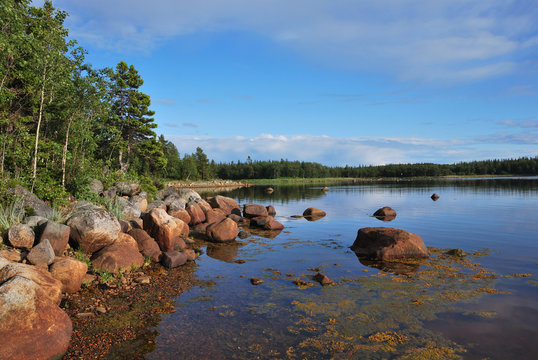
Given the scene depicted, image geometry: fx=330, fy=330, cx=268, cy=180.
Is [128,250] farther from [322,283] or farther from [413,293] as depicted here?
[413,293]

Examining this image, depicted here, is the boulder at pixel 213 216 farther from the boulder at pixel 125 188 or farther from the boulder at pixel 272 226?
the boulder at pixel 125 188

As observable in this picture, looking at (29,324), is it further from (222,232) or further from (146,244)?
(222,232)

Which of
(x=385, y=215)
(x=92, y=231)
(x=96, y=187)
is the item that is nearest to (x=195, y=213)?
(x=96, y=187)

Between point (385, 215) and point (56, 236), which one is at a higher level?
point (56, 236)

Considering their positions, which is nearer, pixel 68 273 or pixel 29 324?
pixel 29 324

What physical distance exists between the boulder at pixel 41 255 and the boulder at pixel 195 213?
14.3m

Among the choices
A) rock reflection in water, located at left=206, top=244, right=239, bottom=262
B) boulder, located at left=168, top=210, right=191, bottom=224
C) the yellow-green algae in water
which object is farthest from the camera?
boulder, located at left=168, top=210, right=191, bottom=224

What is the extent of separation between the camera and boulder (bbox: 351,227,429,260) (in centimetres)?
1541

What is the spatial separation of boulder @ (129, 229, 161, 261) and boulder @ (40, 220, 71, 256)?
10.2 feet

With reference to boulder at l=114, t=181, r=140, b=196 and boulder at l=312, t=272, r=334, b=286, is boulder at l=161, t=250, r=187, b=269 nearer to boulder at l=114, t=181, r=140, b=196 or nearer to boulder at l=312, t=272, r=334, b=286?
boulder at l=312, t=272, r=334, b=286

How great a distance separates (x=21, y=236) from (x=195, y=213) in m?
14.3

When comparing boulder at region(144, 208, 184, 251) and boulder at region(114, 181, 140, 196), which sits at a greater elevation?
boulder at region(114, 181, 140, 196)

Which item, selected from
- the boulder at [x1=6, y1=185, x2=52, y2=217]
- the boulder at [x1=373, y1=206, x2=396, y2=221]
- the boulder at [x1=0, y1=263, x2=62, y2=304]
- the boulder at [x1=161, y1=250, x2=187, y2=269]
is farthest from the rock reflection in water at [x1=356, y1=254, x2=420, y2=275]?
the boulder at [x1=373, y1=206, x2=396, y2=221]

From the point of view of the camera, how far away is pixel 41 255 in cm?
1065
